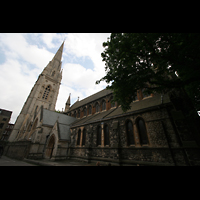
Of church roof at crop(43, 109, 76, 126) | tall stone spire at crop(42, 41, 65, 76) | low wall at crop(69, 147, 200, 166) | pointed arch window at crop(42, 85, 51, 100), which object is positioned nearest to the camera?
low wall at crop(69, 147, 200, 166)

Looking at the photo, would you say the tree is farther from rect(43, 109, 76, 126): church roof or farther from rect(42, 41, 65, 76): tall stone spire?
rect(42, 41, 65, 76): tall stone spire

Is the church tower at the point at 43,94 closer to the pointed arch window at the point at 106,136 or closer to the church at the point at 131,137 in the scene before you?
the church at the point at 131,137

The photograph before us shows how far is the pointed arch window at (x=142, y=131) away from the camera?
1017cm

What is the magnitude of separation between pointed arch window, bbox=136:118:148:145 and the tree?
310cm

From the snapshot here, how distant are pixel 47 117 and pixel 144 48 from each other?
2140 cm

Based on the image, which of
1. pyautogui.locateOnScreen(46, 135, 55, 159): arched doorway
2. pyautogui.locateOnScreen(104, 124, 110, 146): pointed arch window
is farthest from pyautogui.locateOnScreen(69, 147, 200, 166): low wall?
pyautogui.locateOnScreen(46, 135, 55, 159): arched doorway

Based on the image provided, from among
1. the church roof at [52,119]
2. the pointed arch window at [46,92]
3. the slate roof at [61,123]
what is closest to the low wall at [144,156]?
the slate roof at [61,123]

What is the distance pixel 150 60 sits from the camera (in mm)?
7980

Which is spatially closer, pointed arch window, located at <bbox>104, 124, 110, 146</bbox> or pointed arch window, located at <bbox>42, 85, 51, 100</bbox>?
pointed arch window, located at <bbox>104, 124, 110, 146</bbox>

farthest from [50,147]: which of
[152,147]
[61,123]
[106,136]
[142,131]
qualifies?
[152,147]

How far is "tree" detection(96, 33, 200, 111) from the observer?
6.35 meters

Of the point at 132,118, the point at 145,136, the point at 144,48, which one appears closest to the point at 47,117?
the point at 132,118
